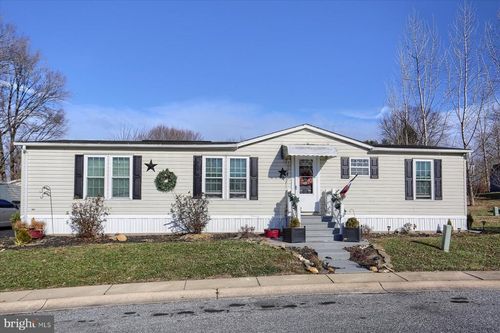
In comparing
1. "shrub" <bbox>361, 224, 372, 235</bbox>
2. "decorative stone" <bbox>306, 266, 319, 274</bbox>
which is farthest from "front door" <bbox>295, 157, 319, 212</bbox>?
"decorative stone" <bbox>306, 266, 319, 274</bbox>

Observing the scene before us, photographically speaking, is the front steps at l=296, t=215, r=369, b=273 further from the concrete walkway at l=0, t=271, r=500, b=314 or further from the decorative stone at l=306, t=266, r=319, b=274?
the concrete walkway at l=0, t=271, r=500, b=314

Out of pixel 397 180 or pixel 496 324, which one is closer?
pixel 496 324

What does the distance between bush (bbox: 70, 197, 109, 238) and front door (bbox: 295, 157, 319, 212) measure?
256 inches

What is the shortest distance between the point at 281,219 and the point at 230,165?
252 cm

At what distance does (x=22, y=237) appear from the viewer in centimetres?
1188

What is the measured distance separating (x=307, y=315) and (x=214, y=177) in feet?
27.4

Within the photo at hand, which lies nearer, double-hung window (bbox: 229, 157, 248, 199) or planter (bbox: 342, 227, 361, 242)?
planter (bbox: 342, 227, 361, 242)

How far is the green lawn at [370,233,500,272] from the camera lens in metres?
9.32

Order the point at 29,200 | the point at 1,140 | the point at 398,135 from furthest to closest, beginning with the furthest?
the point at 398,135 < the point at 1,140 < the point at 29,200

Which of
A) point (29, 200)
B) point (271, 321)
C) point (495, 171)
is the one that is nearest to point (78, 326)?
point (271, 321)

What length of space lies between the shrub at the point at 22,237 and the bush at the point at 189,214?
14.0 feet

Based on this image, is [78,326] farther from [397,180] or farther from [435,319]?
[397,180]

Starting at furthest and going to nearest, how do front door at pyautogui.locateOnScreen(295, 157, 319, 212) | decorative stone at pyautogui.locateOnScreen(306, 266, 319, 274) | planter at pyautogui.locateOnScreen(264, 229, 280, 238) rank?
front door at pyautogui.locateOnScreen(295, 157, 319, 212), planter at pyautogui.locateOnScreen(264, 229, 280, 238), decorative stone at pyautogui.locateOnScreen(306, 266, 319, 274)

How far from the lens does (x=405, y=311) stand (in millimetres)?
6164
